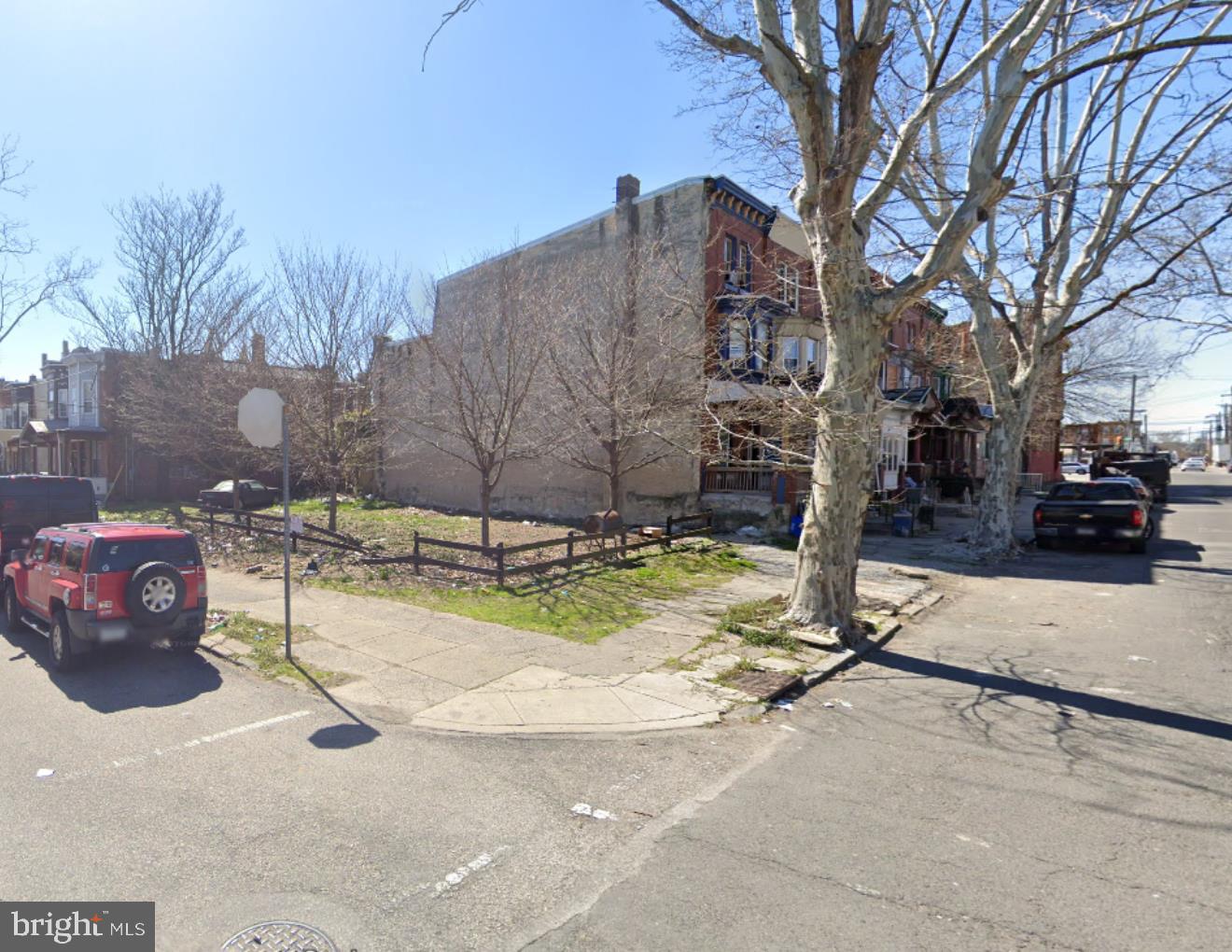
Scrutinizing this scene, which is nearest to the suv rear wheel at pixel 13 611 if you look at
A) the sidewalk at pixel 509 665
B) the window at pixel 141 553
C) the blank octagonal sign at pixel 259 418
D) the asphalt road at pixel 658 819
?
the asphalt road at pixel 658 819

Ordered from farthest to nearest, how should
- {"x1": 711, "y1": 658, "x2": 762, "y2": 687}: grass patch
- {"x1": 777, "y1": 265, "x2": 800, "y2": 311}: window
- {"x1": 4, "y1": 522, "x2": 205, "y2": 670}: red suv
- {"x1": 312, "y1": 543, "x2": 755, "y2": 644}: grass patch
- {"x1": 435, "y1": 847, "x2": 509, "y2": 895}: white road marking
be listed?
{"x1": 777, "y1": 265, "x2": 800, "y2": 311}: window → {"x1": 312, "y1": 543, "x2": 755, "y2": 644}: grass patch → {"x1": 4, "y1": 522, "x2": 205, "y2": 670}: red suv → {"x1": 711, "y1": 658, "x2": 762, "y2": 687}: grass patch → {"x1": 435, "y1": 847, "x2": 509, "y2": 895}: white road marking

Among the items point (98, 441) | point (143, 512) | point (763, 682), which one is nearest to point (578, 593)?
point (763, 682)

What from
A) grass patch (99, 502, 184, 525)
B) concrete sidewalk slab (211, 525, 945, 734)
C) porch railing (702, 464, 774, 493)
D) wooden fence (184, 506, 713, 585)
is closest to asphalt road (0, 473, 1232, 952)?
concrete sidewalk slab (211, 525, 945, 734)

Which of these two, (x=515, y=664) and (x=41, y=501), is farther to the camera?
(x=41, y=501)

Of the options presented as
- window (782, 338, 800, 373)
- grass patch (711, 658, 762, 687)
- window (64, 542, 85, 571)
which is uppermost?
window (782, 338, 800, 373)

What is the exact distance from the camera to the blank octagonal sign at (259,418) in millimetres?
7301

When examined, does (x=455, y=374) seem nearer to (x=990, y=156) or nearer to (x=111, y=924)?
(x=990, y=156)

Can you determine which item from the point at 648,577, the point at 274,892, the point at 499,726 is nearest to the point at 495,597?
the point at 648,577

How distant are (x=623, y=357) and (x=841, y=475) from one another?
8541 millimetres

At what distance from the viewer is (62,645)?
7.13 meters

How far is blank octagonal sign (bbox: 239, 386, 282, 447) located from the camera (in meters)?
7.30

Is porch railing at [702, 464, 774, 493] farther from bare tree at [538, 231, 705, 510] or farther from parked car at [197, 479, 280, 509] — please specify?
parked car at [197, 479, 280, 509]

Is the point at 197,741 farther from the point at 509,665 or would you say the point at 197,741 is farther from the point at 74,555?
the point at 74,555

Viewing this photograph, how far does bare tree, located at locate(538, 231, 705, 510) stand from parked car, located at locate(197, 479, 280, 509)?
14597 millimetres
